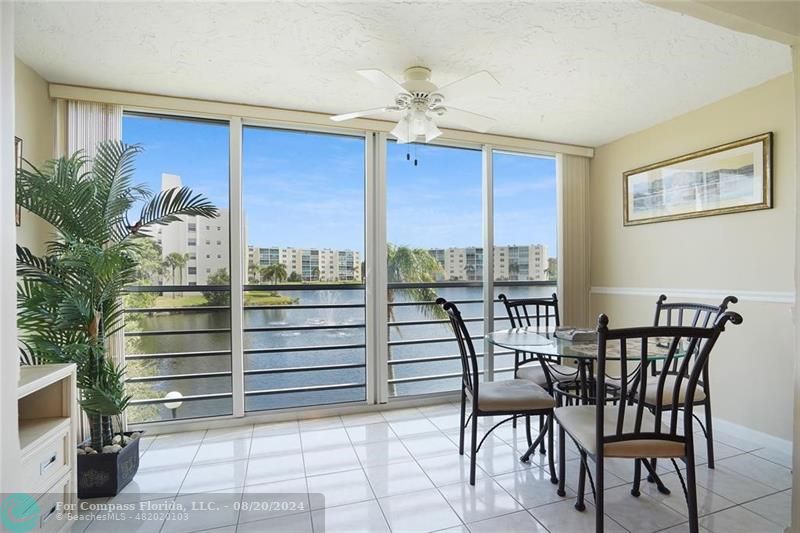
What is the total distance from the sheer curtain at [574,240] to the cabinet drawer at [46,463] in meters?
3.91

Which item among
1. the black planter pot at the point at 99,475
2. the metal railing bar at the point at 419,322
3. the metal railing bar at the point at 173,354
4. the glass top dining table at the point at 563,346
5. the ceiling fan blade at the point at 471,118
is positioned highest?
the ceiling fan blade at the point at 471,118

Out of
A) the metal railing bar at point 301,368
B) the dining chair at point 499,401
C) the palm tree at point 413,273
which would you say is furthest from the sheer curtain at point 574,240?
the metal railing bar at point 301,368

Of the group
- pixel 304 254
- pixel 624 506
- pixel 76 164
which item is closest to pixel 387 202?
pixel 304 254

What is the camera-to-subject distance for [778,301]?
262 centimetres

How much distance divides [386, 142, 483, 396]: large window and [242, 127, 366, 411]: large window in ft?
1.09

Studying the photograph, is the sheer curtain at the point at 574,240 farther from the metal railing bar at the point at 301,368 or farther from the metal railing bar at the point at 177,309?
the metal railing bar at the point at 177,309

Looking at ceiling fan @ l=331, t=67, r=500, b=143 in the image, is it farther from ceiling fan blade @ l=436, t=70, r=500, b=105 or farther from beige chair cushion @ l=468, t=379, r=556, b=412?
beige chair cushion @ l=468, t=379, r=556, b=412

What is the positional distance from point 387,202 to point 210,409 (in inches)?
88.8

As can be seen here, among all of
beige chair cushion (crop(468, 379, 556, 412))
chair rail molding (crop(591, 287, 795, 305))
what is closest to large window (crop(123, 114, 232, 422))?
beige chair cushion (crop(468, 379, 556, 412))

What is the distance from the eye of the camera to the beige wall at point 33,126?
7.64 ft

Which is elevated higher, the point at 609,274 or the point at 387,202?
the point at 387,202

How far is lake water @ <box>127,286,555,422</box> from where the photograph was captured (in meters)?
3.03

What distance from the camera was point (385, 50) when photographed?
7.43 feet

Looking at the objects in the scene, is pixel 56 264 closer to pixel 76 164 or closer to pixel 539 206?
pixel 76 164
